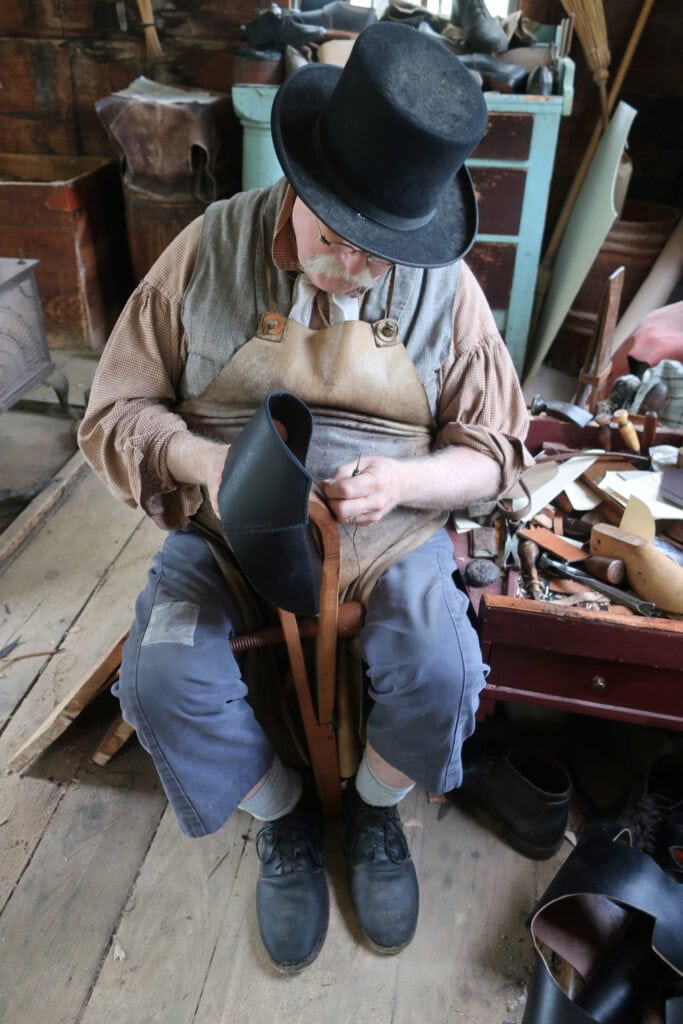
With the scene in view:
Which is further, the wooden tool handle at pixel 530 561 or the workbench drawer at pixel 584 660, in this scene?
the wooden tool handle at pixel 530 561

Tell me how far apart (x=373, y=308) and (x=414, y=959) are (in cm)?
132

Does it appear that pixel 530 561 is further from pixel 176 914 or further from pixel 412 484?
pixel 176 914

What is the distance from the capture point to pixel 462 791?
6.14 feet

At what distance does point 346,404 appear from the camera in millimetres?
1592

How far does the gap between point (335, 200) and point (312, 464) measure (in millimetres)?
550

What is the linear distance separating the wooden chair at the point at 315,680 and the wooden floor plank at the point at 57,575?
29 centimetres

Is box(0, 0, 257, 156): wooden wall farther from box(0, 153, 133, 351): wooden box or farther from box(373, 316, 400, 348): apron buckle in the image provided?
box(373, 316, 400, 348): apron buckle

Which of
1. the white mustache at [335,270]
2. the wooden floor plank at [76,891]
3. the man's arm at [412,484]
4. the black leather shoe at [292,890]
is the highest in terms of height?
the white mustache at [335,270]

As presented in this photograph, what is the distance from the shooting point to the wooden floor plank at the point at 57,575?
7.14ft

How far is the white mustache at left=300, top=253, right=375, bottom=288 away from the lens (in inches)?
54.5

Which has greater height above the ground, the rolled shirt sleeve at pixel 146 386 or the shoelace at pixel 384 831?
the rolled shirt sleeve at pixel 146 386

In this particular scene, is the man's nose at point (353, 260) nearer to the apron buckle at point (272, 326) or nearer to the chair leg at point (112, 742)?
the apron buckle at point (272, 326)

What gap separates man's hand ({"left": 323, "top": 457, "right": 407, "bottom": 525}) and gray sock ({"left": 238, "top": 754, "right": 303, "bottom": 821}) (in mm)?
594

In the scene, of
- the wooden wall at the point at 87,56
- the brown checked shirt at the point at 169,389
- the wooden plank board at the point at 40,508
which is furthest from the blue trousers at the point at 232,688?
the wooden wall at the point at 87,56
